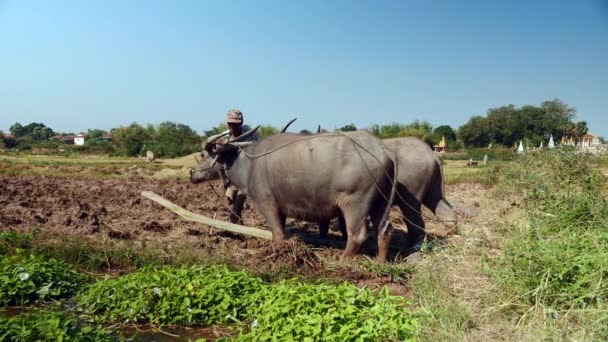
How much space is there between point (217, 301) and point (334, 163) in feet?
6.99

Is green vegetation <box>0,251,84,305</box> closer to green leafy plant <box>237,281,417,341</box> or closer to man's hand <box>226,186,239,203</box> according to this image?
green leafy plant <box>237,281,417,341</box>

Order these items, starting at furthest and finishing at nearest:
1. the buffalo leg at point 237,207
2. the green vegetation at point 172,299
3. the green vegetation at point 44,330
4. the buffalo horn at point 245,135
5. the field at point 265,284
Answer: the buffalo leg at point 237,207 → the buffalo horn at point 245,135 → the green vegetation at point 172,299 → the field at point 265,284 → the green vegetation at point 44,330

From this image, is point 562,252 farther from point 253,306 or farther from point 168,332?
point 168,332

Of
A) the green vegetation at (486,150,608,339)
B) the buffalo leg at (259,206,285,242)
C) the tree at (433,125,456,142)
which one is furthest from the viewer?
the tree at (433,125,456,142)

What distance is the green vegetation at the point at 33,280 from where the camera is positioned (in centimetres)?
385

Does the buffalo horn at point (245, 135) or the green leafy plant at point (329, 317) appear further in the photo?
the buffalo horn at point (245, 135)

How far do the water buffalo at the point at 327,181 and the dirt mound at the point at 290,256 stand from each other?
47 centimetres

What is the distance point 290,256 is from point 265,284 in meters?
0.85

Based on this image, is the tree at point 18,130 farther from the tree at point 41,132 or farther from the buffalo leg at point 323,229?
the buffalo leg at point 323,229

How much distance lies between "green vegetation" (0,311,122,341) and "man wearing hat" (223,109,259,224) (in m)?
3.63

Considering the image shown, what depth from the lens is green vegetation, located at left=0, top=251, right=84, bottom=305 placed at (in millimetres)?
3846

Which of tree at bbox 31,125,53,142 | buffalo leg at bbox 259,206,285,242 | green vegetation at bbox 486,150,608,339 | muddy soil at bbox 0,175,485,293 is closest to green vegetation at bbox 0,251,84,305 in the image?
muddy soil at bbox 0,175,485,293

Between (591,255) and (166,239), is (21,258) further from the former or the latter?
(591,255)

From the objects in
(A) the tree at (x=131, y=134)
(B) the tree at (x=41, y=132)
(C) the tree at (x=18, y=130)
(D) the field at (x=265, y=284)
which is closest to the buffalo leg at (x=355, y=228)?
(D) the field at (x=265, y=284)
